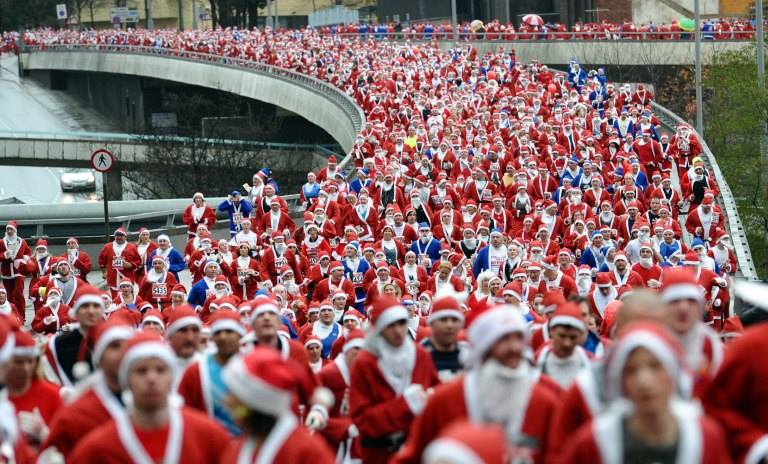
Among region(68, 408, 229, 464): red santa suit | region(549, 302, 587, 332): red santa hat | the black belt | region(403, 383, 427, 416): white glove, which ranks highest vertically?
region(549, 302, 587, 332): red santa hat

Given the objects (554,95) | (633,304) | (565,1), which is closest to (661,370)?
(633,304)

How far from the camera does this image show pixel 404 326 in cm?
908

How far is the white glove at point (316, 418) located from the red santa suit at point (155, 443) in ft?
7.04

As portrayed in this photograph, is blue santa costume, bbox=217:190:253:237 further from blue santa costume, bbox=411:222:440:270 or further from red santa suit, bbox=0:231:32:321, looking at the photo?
blue santa costume, bbox=411:222:440:270

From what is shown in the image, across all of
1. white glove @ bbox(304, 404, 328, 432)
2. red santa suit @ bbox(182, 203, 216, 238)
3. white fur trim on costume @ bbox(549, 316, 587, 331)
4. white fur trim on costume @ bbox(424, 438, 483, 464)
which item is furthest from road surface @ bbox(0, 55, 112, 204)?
white fur trim on costume @ bbox(424, 438, 483, 464)

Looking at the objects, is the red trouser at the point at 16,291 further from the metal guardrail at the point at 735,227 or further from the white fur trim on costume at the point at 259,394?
the white fur trim on costume at the point at 259,394

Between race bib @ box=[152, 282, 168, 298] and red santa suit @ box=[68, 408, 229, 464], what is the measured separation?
53.3ft

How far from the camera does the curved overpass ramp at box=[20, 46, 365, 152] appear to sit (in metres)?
49.3

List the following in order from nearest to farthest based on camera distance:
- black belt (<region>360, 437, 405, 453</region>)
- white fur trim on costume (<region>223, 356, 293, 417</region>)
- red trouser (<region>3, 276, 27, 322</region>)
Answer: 1. white fur trim on costume (<region>223, 356, 293, 417</region>)
2. black belt (<region>360, 437, 405, 453</region>)
3. red trouser (<region>3, 276, 27, 322</region>)

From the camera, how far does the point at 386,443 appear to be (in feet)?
30.0

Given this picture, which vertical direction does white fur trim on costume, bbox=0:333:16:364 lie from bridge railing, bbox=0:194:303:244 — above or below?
above

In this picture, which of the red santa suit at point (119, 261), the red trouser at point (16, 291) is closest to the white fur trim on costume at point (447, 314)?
the red santa suit at point (119, 261)

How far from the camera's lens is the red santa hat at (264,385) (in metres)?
6.52

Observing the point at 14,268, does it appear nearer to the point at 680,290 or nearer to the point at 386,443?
the point at 386,443
